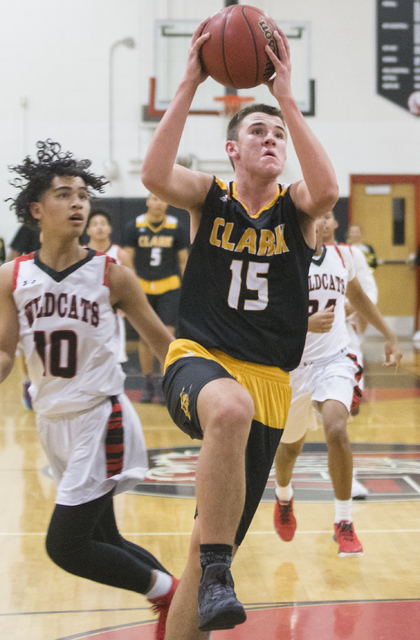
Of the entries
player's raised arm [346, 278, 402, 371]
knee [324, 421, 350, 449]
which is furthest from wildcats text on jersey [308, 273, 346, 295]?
knee [324, 421, 350, 449]

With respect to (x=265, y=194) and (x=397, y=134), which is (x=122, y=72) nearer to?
(x=397, y=134)

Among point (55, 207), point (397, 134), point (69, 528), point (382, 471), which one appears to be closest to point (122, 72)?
point (397, 134)

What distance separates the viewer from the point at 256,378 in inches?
94.7

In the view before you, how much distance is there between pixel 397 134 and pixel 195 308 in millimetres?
11594

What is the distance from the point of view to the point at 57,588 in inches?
130

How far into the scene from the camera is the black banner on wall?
1277 centimetres

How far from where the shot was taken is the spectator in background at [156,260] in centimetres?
758

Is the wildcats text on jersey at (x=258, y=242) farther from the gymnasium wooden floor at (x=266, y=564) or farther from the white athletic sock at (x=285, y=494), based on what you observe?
the white athletic sock at (x=285, y=494)

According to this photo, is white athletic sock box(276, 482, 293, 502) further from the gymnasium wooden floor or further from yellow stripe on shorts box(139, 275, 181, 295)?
yellow stripe on shorts box(139, 275, 181, 295)

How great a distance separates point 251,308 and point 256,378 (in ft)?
0.73

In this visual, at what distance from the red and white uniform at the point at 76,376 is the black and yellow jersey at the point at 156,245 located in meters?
4.98

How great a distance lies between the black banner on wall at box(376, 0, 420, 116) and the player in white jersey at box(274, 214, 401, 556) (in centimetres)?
959

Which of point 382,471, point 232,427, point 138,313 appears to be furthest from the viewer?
point 382,471

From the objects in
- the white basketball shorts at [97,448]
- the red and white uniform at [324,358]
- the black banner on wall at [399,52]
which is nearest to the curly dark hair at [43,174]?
the white basketball shorts at [97,448]
